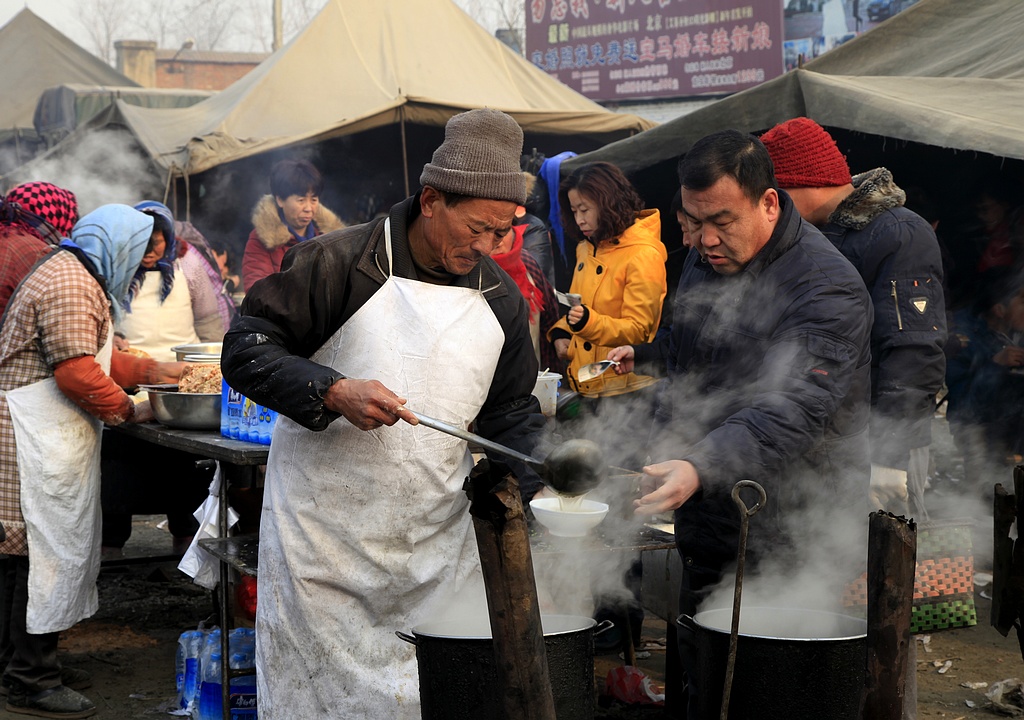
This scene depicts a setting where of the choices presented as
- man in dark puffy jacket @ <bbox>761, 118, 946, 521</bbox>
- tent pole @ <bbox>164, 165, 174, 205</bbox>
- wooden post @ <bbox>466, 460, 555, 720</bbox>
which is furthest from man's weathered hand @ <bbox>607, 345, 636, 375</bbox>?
tent pole @ <bbox>164, 165, 174, 205</bbox>

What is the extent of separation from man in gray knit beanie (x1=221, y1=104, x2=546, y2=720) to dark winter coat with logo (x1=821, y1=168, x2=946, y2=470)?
176cm

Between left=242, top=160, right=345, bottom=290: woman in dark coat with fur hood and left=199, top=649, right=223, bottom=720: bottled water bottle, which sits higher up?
left=242, top=160, right=345, bottom=290: woman in dark coat with fur hood

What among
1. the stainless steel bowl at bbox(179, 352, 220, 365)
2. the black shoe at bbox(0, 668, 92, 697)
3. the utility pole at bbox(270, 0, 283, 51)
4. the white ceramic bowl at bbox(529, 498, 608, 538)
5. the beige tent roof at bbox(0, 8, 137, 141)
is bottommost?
the black shoe at bbox(0, 668, 92, 697)

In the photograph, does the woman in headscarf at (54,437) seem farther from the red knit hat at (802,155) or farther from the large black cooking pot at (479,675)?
the red knit hat at (802,155)

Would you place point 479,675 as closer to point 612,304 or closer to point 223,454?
point 223,454

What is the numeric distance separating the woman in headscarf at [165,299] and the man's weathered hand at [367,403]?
341 cm

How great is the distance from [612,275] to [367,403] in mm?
2881

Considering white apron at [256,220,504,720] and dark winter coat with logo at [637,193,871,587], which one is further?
white apron at [256,220,504,720]

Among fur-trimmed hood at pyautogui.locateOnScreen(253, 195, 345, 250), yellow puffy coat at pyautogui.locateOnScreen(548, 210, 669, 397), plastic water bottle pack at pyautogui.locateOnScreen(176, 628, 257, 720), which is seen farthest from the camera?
fur-trimmed hood at pyautogui.locateOnScreen(253, 195, 345, 250)

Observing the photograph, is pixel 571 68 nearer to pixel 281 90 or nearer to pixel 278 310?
pixel 281 90

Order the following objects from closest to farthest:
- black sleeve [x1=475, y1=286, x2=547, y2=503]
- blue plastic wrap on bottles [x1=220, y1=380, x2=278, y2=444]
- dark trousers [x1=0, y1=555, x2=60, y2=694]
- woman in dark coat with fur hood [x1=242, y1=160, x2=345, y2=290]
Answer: black sleeve [x1=475, y1=286, x2=547, y2=503]
blue plastic wrap on bottles [x1=220, y1=380, x2=278, y2=444]
dark trousers [x1=0, y1=555, x2=60, y2=694]
woman in dark coat with fur hood [x1=242, y1=160, x2=345, y2=290]

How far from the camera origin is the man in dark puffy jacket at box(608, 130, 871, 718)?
2.63 meters

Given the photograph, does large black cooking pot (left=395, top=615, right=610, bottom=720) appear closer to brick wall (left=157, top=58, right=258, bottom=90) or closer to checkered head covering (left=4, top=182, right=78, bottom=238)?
checkered head covering (left=4, top=182, right=78, bottom=238)

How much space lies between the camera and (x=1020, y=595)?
2.73 meters
